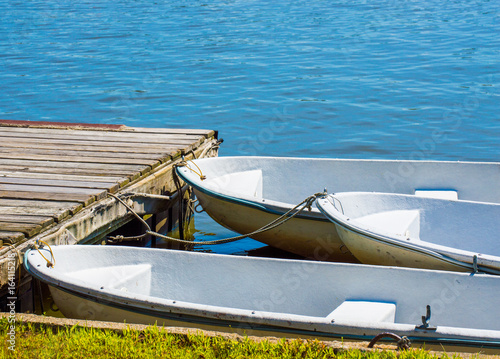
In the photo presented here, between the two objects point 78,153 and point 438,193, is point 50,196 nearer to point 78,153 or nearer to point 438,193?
point 78,153

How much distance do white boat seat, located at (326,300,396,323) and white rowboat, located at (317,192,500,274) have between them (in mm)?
757

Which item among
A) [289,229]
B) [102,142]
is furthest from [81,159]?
[289,229]

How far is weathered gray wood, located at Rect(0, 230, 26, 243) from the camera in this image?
4.66m

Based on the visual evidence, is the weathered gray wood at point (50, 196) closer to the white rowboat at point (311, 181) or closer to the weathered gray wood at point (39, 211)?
the weathered gray wood at point (39, 211)

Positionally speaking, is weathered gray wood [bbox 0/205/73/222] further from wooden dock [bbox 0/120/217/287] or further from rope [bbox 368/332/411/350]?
rope [bbox 368/332/411/350]

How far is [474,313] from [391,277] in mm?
613

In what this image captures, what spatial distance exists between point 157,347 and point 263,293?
4.40 feet

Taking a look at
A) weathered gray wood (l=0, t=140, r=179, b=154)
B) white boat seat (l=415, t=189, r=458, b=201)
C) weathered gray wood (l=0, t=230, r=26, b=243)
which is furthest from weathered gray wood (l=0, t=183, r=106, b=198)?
white boat seat (l=415, t=189, r=458, b=201)

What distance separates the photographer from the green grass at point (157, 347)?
11.2 ft

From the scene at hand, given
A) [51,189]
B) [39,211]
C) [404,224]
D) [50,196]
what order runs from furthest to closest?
[404,224] < [51,189] < [50,196] < [39,211]

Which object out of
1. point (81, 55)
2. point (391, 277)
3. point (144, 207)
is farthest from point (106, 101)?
point (391, 277)

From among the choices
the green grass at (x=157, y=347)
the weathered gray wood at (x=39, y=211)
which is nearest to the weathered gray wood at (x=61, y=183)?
the weathered gray wood at (x=39, y=211)

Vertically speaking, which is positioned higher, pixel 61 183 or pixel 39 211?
pixel 61 183

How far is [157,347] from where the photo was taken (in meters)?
3.52
